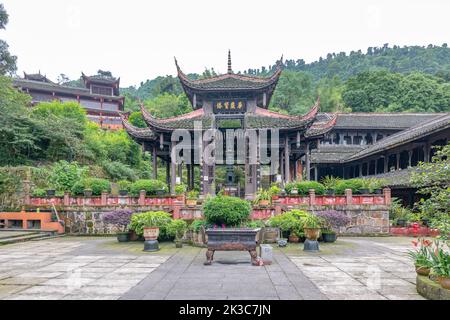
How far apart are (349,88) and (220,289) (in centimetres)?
5214

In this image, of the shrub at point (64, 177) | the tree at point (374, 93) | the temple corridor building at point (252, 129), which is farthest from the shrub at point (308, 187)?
the tree at point (374, 93)

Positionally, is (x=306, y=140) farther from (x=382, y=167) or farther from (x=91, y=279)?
(x=91, y=279)

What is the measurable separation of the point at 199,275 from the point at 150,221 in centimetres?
462

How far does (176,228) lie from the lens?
12.9 m

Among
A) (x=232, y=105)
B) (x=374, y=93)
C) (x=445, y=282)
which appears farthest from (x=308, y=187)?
(x=374, y=93)

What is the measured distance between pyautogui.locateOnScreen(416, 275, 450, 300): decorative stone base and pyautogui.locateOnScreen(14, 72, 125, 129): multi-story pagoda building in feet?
151

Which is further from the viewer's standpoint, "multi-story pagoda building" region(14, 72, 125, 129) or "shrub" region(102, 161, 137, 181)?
"multi-story pagoda building" region(14, 72, 125, 129)

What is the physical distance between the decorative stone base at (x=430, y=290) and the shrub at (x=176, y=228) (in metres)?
8.27

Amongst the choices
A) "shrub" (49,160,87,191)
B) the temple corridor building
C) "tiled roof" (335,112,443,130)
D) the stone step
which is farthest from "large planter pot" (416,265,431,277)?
"tiled roof" (335,112,443,130)

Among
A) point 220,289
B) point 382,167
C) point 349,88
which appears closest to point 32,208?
point 220,289

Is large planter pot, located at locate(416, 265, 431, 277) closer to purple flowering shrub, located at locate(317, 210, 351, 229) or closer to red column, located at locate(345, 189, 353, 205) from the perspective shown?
purple flowering shrub, located at locate(317, 210, 351, 229)

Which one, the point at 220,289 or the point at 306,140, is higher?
the point at 306,140

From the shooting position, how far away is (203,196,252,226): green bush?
452 inches
